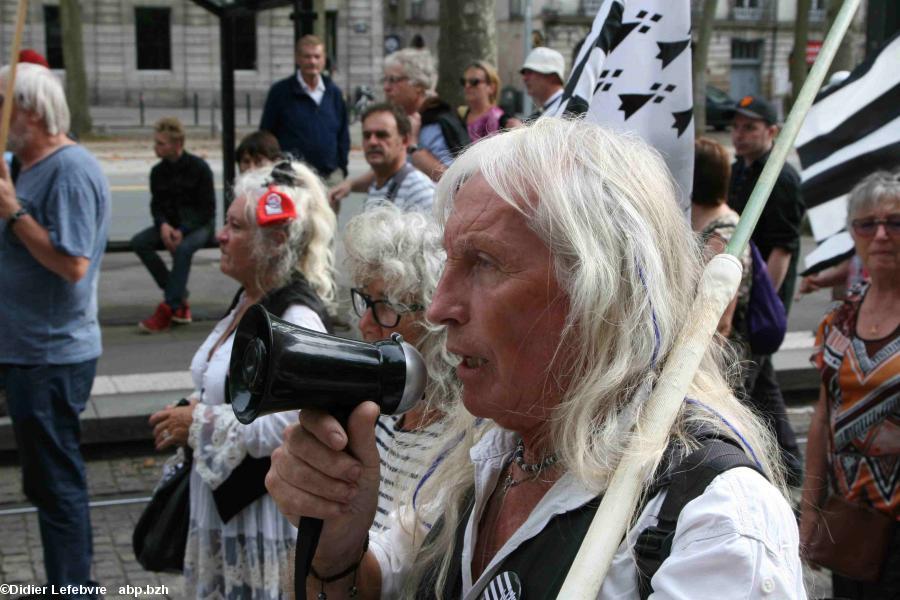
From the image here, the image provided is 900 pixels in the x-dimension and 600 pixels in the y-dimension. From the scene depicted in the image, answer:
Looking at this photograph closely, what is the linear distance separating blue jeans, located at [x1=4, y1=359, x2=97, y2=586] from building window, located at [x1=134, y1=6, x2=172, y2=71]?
33763 mm

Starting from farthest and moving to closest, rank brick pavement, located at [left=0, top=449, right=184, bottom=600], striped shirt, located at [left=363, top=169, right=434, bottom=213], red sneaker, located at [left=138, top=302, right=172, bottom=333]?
red sneaker, located at [left=138, top=302, right=172, bottom=333] → striped shirt, located at [left=363, top=169, right=434, bottom=213] → brick pavement, located at [left=0, top=449, right=184, bottom=600]

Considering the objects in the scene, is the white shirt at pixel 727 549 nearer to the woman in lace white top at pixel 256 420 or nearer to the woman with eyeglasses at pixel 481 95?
the woman in lace white top at pixel 256 420

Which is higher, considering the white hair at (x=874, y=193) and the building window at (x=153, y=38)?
the building window at (x=153, y=38)

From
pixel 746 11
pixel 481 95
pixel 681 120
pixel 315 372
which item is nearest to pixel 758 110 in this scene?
pixel 481 95

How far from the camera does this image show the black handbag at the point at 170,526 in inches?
127

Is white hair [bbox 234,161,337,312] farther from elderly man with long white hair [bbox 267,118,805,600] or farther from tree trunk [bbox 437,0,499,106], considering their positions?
tree trunk [bbox 437,0,499,106]

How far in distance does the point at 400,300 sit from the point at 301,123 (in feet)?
19.0

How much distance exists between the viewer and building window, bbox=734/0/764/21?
→ 45531 millimetres

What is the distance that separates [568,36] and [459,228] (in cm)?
4343

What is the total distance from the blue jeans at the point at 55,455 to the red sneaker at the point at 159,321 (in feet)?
14.7

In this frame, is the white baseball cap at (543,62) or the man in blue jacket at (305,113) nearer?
the white baseball cap at (543,62)

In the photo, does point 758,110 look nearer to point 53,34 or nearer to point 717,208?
point 717,208

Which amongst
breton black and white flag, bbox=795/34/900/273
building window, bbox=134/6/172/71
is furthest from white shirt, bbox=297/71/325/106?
building window, bbox=134/6/172/71

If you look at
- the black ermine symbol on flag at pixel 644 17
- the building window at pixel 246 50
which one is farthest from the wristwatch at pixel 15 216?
the building window at pixel 246 50
